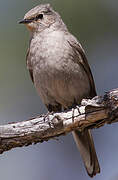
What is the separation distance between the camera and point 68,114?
19.1 feet

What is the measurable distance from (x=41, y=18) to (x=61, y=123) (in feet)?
7.02

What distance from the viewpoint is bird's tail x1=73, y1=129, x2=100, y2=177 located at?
6723 millimetres

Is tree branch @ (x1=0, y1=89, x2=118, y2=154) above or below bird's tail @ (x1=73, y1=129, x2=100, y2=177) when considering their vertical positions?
above

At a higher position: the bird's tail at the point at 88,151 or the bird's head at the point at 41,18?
the bird's head at the point at 41,18

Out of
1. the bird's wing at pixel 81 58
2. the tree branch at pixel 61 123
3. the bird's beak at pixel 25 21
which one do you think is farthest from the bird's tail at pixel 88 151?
the bird's beak at pixel 25 21

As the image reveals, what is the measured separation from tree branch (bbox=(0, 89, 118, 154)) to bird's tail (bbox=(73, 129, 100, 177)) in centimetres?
103

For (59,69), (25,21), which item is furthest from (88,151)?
(25,21)

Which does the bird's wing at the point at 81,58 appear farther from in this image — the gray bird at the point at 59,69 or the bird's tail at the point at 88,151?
the bird's tail at the point at 88,151

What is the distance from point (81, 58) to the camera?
22.8 feet

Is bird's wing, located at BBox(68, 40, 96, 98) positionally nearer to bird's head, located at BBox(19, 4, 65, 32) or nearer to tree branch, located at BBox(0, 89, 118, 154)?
bird's head, located at BBox(19, 4, 65, 32)

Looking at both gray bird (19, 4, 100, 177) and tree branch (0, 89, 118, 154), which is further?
gray bird (19, 4, 100, 177)

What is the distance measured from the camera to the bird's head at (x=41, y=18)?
7.12 meters

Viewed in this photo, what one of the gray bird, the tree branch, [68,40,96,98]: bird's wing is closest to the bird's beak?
the gray bird

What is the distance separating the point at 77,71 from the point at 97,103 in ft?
4.25
